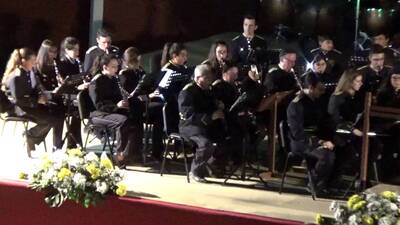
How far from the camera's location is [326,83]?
7414 millimetres

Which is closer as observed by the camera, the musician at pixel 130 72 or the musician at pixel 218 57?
the musician at pixel 218 57

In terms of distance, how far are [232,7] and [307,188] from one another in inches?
174

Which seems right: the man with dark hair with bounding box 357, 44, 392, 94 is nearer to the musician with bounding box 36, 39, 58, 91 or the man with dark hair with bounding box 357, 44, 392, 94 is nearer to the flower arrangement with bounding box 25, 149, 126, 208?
the flower arrangement with bounding box 25, 149, 126, 208

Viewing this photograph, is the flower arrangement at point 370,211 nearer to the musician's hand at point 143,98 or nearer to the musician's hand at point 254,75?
the musician's hand at point 254,75

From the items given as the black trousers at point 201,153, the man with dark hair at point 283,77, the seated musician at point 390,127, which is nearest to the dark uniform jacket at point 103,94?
the black trousers at point 201,153

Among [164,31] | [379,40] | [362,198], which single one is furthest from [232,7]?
[362,198]

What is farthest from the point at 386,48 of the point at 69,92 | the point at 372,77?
the point at 69,92

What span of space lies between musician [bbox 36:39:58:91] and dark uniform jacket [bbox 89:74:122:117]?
70cm

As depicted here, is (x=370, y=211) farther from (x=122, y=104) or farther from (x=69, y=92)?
(x=69, y=92)

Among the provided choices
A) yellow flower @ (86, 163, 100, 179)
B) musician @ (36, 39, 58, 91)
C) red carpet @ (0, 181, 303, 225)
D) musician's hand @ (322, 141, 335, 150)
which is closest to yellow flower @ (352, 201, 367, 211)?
red carpet @ (0, 181, 303, 225)

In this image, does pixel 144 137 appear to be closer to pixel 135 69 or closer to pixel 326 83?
pixel 135 69

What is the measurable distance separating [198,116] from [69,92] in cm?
146

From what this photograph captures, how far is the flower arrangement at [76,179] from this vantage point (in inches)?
191

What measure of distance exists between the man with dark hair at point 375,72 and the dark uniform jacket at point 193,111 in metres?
1.62
